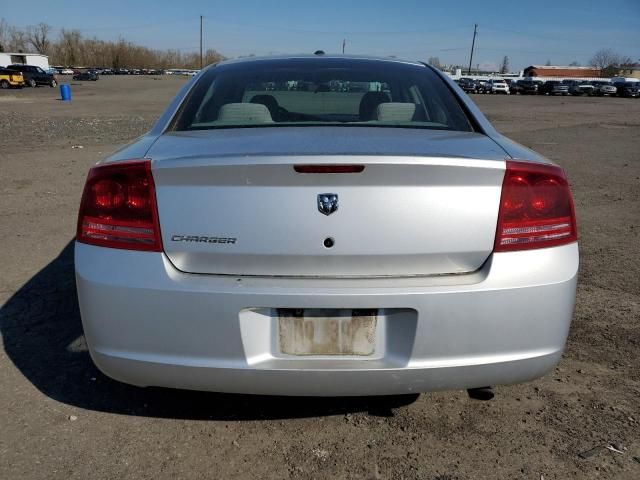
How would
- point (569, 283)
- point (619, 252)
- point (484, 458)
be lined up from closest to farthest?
point (569, 283)
point (484, 458)
point (619, 252)

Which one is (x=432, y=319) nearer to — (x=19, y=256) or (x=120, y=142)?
(x=19, y=256)

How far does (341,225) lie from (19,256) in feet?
12.1

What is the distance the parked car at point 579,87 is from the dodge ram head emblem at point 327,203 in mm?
61886

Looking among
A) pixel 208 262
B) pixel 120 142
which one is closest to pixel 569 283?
pixel 208 262

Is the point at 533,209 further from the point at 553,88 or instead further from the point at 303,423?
the point at 553,88

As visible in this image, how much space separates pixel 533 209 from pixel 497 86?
61.0 metres

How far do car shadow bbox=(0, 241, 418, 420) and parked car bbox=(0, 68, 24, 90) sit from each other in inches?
1946

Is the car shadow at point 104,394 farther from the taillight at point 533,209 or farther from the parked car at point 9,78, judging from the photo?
the parked car at point 9,78

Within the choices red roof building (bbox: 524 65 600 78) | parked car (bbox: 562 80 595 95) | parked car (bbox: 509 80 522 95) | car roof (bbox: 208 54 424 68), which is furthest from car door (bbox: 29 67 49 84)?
red roof building (bbox: 524 65 600 78)

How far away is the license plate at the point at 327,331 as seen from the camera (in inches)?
75.0

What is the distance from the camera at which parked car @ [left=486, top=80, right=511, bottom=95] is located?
5772 cm

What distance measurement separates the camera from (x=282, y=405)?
2.53 m

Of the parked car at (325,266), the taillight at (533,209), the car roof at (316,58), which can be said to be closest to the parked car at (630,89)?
the car roof at (316,58)

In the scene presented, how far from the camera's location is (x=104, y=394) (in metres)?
2.61
